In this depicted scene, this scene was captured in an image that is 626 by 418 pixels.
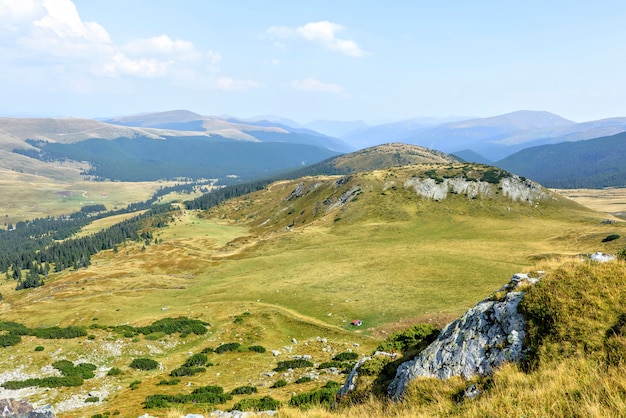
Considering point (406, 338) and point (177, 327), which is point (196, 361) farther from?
point (406, 338)

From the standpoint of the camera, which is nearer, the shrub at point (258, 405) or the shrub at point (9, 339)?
the shrub at point (258, 405)

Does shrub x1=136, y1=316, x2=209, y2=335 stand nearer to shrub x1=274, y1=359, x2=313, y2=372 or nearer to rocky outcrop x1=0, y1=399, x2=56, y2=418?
shrub x1=274, y1=359, x2=313, y2=372

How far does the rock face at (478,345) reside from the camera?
12109mm

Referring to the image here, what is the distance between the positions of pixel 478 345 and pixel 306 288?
A: 170 ft

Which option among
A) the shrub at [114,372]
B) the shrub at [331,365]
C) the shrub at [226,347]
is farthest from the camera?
the shrub at [226,347]

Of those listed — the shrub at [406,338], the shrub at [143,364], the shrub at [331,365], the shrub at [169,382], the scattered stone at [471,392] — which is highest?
the scattered stone at [471,392]

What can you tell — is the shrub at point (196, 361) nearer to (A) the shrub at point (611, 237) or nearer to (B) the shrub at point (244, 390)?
(B) the shrub at point (244, 390)

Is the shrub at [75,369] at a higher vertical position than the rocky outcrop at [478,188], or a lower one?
lower

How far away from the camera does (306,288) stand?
6325 centimetres

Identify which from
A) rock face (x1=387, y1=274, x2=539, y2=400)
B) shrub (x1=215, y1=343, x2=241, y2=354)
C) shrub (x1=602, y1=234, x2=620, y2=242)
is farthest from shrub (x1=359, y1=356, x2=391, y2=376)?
shrub (x1=602, y1=234, x2=620, y2=242)

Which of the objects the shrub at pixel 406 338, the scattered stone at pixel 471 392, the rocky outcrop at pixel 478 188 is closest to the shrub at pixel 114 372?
the shrub at pixel 406 338

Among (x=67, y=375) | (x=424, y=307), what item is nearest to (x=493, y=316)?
(x=424, y=307)

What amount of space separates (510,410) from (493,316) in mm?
6393

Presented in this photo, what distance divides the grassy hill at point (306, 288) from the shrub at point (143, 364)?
2.69ft
